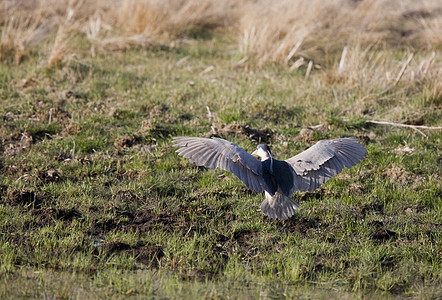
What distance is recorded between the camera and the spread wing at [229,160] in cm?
541

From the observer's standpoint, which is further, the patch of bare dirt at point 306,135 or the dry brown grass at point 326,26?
the dry brown grass at point 326,26

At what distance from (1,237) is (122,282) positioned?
1.31 m

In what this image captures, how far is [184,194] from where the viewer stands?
6.31 m

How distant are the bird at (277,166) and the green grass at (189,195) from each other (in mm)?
281

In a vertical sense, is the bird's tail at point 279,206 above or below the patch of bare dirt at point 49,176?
above

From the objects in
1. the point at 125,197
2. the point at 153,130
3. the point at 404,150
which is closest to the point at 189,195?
the point at 125,197

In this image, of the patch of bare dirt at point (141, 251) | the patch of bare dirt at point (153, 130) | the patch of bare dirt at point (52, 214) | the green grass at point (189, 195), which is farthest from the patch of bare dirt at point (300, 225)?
the patch of bare dirt at point (153, 130)

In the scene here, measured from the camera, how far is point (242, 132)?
7617 mm

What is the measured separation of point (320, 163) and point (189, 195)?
1433 mm

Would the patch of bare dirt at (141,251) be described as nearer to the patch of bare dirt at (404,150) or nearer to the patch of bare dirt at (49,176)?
the patch of bare dirt at (49,176)

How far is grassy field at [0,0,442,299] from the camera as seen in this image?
4.77 metres

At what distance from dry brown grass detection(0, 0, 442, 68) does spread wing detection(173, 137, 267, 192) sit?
4686 mm

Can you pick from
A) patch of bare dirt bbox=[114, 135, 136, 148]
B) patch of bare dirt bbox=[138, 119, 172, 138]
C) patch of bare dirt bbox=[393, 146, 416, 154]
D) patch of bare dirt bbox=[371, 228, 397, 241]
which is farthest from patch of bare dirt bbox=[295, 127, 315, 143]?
patch of bare dirt bbox=[371, 228, 397, 241]

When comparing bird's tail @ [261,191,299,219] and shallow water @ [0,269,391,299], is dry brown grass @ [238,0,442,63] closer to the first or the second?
bird's tail @ [261,191,299,219]
